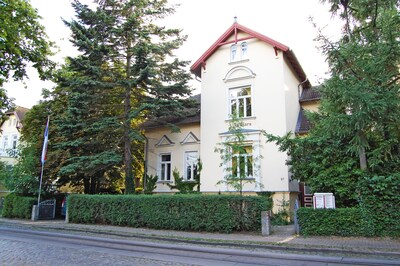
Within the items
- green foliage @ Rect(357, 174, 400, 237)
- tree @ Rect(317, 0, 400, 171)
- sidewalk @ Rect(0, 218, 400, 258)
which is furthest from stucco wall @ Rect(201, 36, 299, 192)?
green foliage @ Rect(357, 174, 400, 237)

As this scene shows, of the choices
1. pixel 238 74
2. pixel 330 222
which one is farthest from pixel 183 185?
pixel 330 222

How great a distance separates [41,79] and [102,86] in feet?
12.0

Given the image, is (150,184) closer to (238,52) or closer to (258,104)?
(258,104)

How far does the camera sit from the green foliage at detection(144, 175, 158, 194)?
2197 cm

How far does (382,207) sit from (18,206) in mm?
21843

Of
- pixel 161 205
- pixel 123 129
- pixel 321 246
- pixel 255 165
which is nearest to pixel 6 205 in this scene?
pixel 123 129

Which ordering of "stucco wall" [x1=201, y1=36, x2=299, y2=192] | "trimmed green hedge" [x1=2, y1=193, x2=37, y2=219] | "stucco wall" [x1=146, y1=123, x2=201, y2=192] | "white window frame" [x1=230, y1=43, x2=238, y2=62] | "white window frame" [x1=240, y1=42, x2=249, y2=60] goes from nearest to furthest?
1. "stucco wall" [x1=201, y1=36, x2=299, y2=192]
2. "white window frame" [x1=240, y1=42, x2=249, y2=60]
3. "white window frame" [x1=230, y1=43, x2=238, y2=62]
4. "trimmed green hedge" [x1=2, y1=193, x2=37, y2=219]
5. "stucco wall" [x1=146, y1=123, x2=201, y2=192]

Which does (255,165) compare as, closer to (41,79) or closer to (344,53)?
(344,53)

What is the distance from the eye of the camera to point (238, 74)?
2003cm

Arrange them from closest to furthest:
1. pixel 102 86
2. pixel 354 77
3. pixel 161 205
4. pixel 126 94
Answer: pixel 354 77
pixel 161 205
pixel 102 86
pixel 126 94

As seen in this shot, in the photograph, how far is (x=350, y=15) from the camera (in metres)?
16.7

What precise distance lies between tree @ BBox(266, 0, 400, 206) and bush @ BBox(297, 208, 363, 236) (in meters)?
1.02

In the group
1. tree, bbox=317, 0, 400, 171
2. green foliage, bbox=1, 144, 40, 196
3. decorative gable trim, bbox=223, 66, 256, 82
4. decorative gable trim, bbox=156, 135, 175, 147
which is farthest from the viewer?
decorative gable trim, bbox=156, 135, 175, 147

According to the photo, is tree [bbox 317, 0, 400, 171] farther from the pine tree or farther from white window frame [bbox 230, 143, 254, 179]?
the pine tree
